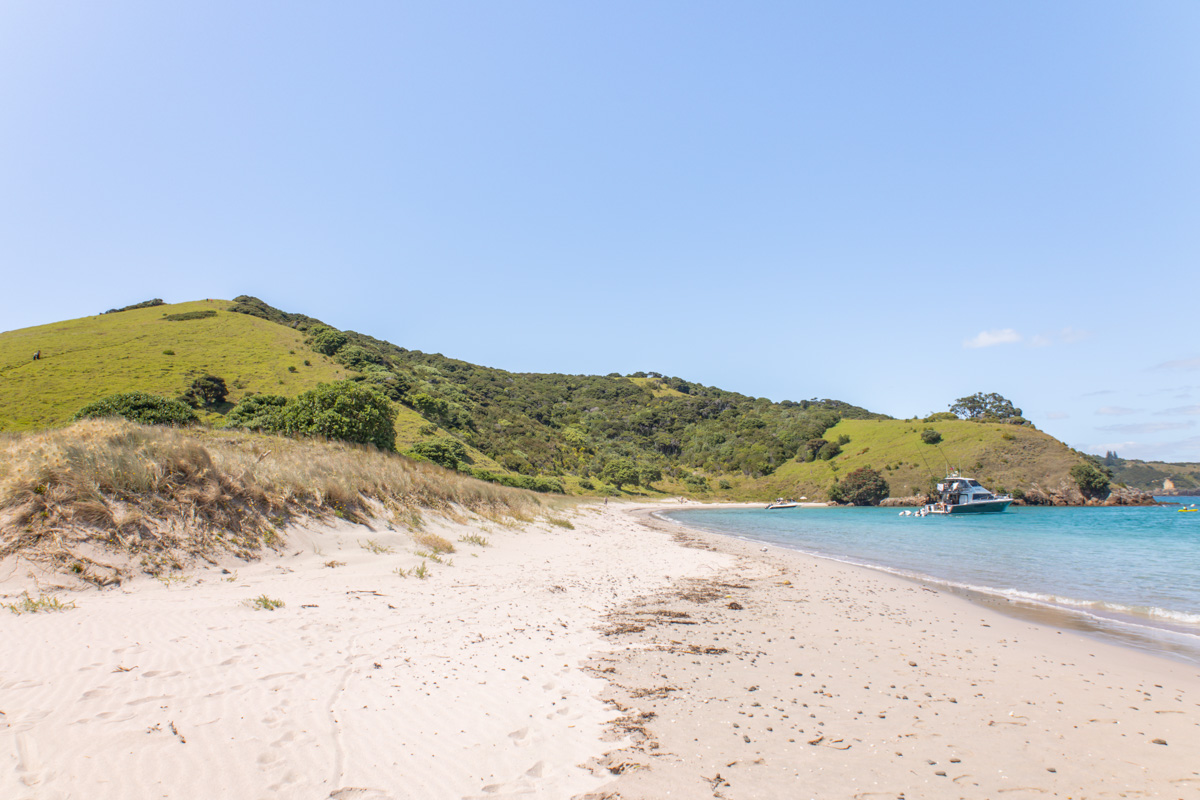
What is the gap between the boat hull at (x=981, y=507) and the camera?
6109cm

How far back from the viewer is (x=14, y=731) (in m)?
3.79

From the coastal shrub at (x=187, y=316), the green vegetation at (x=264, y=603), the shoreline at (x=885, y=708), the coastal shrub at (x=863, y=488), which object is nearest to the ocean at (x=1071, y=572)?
the shoreline at (x=885, y=708)

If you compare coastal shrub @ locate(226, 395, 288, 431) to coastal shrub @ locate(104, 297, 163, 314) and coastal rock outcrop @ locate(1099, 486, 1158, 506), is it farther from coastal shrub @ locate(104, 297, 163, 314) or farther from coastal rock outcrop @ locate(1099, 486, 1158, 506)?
coastal rock outcrop @ locate(1099, 486, 1158, 506)

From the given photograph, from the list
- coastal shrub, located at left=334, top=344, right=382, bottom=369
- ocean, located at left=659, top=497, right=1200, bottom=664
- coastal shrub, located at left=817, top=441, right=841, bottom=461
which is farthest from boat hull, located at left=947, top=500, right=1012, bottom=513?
coastal shrub, located at left=334, top=344, right=382, bottom=369

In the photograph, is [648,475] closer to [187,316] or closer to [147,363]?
[147,363]

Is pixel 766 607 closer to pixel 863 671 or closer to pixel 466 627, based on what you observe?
pixel 863 671

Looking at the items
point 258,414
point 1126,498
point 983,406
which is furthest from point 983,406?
Result: point 258,414

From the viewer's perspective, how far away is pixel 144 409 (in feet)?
80.7

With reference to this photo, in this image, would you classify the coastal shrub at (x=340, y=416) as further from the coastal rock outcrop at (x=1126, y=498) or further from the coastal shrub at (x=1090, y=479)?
the coastal rock outcrop at (x=1126, y=498)

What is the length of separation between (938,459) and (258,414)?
95930mm

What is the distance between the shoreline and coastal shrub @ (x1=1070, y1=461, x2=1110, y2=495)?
88.8 m

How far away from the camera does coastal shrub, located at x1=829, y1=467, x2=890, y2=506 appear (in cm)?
8219

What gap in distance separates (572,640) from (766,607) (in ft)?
16.4

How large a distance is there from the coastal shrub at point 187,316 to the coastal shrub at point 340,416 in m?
57.2
